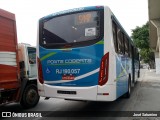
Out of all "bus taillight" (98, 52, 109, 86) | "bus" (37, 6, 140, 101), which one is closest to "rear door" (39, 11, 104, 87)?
"bus" (37, 6, 140, 101)

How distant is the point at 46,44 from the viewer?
6.81 metres

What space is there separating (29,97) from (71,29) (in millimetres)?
2902

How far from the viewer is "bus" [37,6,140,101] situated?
596cm

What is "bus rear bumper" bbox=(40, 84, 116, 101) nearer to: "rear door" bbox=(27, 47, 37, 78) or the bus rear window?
the bus rear window

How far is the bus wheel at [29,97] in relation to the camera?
7.47m

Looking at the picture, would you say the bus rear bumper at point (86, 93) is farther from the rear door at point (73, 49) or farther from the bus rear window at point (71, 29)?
the bus rear window at point (71, 29)

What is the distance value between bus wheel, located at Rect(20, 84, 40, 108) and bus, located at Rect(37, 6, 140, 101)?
3.10 feet

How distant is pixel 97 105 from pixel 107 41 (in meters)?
3.02

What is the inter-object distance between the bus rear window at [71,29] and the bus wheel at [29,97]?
5.90 feet

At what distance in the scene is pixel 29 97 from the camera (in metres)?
7.70

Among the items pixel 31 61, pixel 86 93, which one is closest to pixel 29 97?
pixel 31 61

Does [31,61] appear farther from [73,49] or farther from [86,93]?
[86,93]

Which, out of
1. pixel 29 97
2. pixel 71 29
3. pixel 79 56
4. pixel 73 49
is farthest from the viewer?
pixel 29 97

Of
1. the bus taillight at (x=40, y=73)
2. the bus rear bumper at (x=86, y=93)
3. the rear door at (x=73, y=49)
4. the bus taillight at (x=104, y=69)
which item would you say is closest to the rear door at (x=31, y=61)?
the bus taillight at (x=40, y=73)
